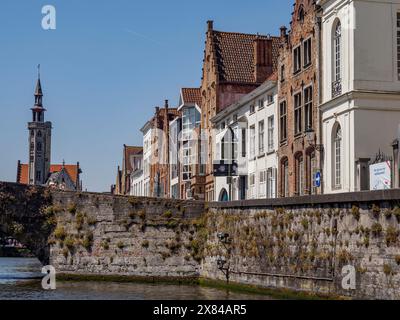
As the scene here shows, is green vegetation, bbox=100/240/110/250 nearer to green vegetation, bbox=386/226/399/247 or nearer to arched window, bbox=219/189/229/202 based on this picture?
arched window, bbox=219/189/229/202

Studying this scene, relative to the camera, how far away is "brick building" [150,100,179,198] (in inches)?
2653

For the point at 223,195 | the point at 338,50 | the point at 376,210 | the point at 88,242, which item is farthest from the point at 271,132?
the point at 376,210

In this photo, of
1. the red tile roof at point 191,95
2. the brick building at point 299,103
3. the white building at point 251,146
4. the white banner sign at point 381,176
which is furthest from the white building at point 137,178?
the white banner sign at point 381,176

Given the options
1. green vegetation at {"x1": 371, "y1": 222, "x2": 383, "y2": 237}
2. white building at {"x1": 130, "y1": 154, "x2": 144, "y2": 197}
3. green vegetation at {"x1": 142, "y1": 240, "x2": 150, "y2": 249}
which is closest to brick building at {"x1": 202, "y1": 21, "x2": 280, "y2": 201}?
green vegetation at {"x1": 142, "y1": 240, "x2": 150, "y2": 249}

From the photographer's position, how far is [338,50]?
103ft

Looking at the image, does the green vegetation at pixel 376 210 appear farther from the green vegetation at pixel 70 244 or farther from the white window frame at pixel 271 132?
the white window frame at pixel 271 132

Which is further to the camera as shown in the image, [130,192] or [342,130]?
[130,192]

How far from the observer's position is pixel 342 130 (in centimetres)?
3062

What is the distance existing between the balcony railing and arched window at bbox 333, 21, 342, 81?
6.0 inches

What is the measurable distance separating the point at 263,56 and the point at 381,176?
2504cm

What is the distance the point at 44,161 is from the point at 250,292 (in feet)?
442

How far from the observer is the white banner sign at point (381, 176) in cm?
2452
